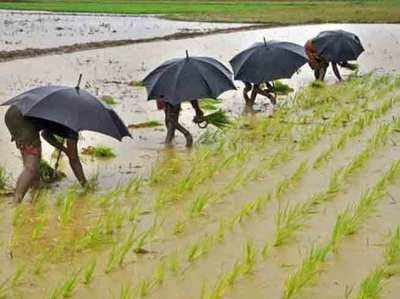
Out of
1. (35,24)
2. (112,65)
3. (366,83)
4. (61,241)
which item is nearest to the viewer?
(61,241)

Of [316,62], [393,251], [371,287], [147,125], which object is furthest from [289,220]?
[316,62]

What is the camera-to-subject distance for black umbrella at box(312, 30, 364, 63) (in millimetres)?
12328

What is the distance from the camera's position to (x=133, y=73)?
46.5ft

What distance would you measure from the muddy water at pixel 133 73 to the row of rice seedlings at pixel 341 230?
2.12 metres

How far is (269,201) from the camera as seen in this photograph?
5.54 m

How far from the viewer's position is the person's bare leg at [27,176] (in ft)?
17.6

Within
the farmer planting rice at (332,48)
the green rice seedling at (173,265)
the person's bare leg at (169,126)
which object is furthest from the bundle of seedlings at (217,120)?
the farmer planting rice at (332,48)

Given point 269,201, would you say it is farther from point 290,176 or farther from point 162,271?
point 162,271

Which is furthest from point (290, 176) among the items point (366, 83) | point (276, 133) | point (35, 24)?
point (35, 24)

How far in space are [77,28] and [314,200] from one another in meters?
19.7

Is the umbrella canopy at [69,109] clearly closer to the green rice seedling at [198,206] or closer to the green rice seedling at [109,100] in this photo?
the green rice seedling at [198,206]

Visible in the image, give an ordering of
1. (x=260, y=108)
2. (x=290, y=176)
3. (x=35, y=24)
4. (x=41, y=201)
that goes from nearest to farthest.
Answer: (x=41, y=201) < (x=290, y=176) < (x=260, y=108) < (x=35, y=24)

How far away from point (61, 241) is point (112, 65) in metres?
10.8

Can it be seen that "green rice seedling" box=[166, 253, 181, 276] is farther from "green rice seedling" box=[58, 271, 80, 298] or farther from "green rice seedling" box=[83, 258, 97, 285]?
"green rice seedling" box=[58, 271, 80, 298]
